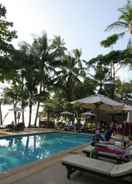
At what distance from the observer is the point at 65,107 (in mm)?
26156

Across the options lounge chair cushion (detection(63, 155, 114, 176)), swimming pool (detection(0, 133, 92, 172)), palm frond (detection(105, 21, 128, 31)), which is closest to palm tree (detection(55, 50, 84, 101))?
swimming pool (detection(0, 133, 92, 172))

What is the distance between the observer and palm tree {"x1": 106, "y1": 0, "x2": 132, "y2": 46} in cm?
1590

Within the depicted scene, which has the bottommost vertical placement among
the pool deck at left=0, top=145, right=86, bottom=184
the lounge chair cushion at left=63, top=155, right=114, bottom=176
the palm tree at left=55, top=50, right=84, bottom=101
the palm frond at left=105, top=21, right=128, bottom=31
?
the pool deck at left=0, top=145, right=86, bottom=184

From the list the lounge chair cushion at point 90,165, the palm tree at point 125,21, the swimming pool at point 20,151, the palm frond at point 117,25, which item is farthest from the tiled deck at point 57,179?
the palm frond at point 117,25

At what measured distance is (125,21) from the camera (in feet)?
53.9

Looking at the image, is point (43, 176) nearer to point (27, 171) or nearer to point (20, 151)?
point (27, 171)

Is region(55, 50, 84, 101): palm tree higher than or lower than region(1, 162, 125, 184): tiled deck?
higher

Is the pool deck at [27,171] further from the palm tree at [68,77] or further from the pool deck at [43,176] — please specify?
the palm tree at [68,77]

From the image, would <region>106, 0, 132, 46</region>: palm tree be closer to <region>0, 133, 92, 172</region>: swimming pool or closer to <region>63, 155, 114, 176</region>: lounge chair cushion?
<region>0, 133, 92, 172</region>: swimming pool

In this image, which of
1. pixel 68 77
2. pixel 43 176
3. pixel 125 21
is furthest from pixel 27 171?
pixel 68 77

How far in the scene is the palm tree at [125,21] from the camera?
1590 cm

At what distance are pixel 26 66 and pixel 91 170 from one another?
70.7 ft

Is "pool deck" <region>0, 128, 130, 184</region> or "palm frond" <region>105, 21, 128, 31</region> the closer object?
"pool deck" <region>0, 128, 130, 184</region>

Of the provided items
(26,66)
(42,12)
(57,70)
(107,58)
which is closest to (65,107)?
(57,70)
